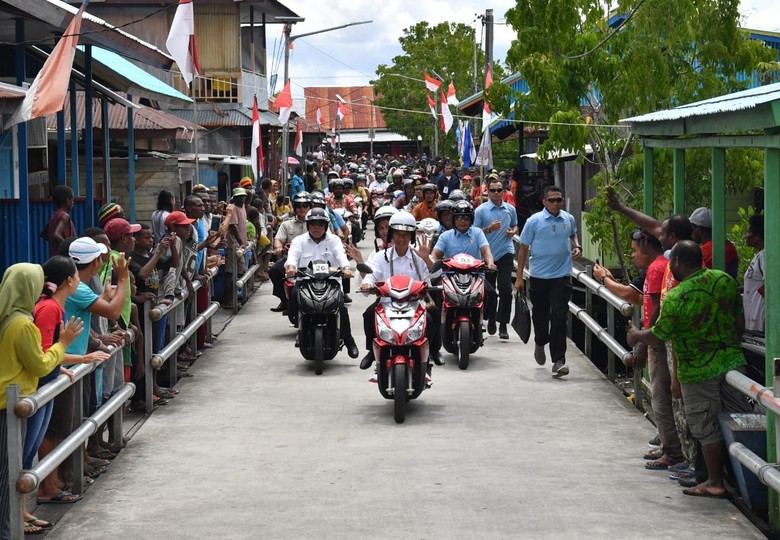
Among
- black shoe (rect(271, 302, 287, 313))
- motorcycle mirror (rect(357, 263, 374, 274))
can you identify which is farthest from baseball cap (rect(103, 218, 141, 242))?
black shoe (rect(271, 302, 287, 313))

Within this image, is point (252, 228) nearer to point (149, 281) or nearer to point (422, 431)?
point (149, 281)

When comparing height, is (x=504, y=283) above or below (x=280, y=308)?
above

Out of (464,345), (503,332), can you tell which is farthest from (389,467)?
(503,332)

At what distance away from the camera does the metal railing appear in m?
6.78

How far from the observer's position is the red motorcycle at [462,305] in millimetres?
13641

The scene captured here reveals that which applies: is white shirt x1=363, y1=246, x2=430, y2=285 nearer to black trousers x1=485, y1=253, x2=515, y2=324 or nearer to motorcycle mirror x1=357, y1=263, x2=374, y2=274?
motorcycle mirror x1=357, y1=263, x2=374, y2=274

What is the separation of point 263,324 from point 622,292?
809cm

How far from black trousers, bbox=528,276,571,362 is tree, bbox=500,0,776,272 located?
3948 mm

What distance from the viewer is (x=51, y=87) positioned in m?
11.6

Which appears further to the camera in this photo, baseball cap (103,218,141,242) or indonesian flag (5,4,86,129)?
indonesian flag (5,4,86,129)

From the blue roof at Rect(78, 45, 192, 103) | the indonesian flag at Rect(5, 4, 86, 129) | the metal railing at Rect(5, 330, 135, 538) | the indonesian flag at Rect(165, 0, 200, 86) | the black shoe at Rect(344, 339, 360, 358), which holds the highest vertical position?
the indonesian flag at Rect(165, 0, 200, 86)

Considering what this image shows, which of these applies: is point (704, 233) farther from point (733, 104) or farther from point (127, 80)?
point (127, 80)

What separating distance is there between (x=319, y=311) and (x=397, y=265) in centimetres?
143

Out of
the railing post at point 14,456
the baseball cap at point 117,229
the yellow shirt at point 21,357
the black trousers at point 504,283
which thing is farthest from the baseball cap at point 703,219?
the black trousers at point 504,283
